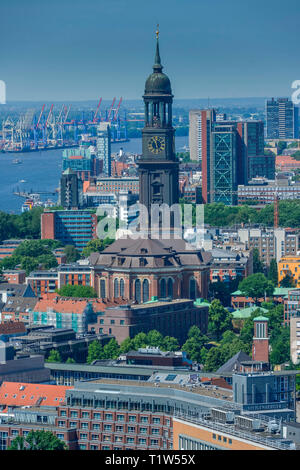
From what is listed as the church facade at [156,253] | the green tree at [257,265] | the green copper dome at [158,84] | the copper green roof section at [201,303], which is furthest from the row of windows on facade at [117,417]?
the green tree at [257,265]

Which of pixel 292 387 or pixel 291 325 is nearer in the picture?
pixel 292 387

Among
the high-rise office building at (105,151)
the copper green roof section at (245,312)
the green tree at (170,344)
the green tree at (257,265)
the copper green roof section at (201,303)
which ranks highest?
the high-rise office building at (105,151)

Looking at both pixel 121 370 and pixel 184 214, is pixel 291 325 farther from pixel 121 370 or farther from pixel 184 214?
pixel 184 214

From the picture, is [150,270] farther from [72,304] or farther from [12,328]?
[12,328]

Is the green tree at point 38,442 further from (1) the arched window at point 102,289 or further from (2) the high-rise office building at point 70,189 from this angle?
(2) the high-rise office building at point 70,189

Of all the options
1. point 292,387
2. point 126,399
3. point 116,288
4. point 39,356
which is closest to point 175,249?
point 116,288

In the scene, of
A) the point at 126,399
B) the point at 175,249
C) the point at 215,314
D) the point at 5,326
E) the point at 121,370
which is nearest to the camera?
the point at 126,399
